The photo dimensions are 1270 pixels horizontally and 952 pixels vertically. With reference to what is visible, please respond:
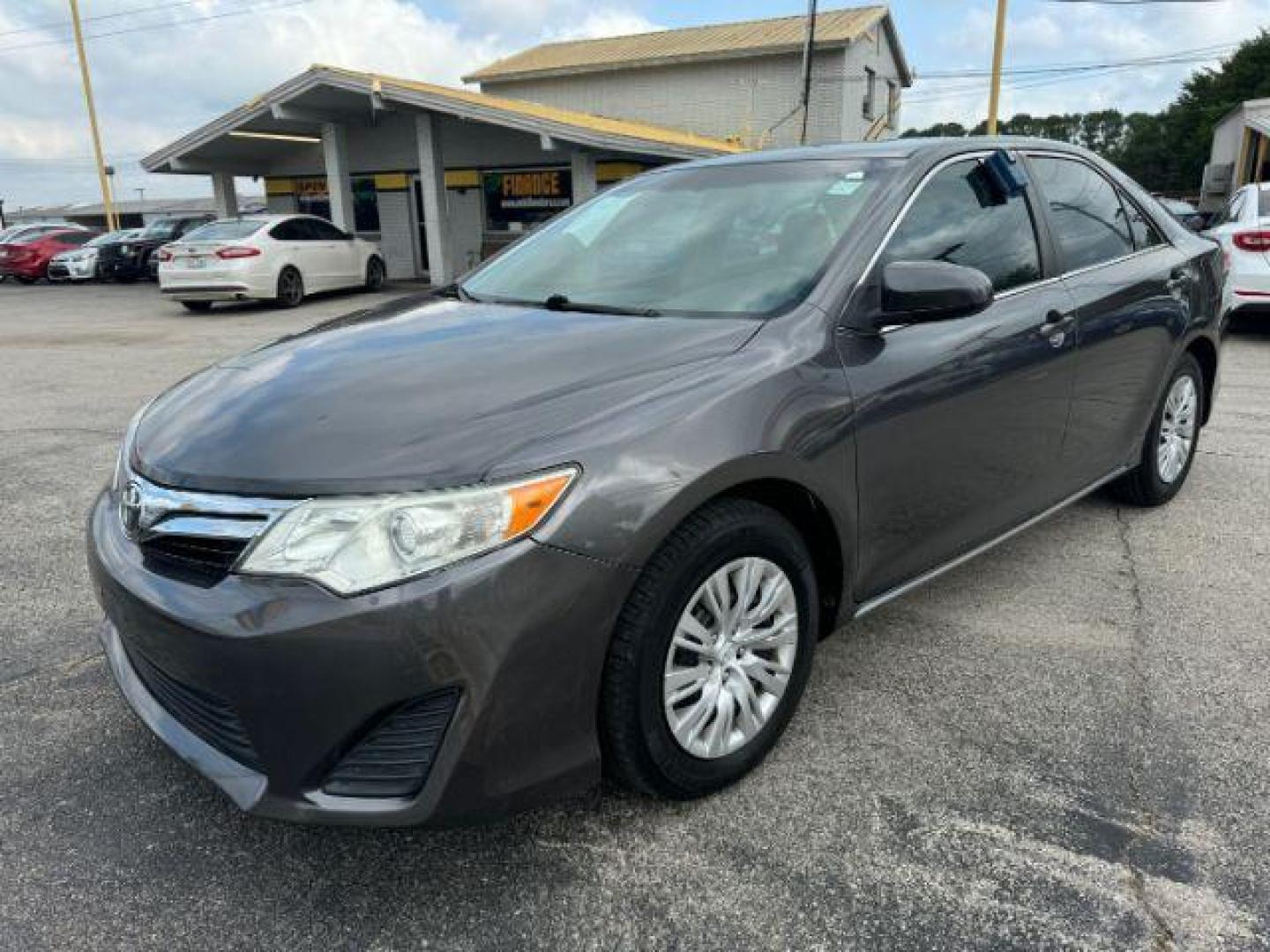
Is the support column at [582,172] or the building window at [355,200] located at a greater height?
the support column at [582,172]

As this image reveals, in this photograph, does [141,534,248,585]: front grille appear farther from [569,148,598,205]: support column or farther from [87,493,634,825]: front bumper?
[569,148,598,205]: support column

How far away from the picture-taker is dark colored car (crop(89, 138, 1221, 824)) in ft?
5.98

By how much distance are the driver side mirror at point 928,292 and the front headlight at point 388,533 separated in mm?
1232

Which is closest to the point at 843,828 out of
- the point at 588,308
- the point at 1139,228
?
the point at 588,308

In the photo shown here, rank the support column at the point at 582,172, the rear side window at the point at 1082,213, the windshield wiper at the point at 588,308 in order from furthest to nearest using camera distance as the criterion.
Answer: the support column at the point at 582,172 < the rear side window at the point at 1082,213 < the windshield wiper at the point at 588,308

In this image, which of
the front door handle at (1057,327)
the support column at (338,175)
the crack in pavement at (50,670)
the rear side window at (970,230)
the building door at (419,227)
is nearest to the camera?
the rear side window at (970,230)

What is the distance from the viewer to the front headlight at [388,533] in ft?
5.90

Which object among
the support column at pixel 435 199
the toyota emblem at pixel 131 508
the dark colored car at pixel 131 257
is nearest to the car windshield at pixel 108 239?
the dark colored car at pixel 131 257

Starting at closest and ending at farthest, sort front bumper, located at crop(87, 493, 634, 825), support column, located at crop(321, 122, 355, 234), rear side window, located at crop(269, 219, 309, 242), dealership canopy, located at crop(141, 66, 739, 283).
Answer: front bumper, located at crop(87, 493, 634, 825) < rear side window, located at crop(269, 219, 309, 242) < dealership canopy, located at crop(141, 66, 739, 283) < support column, located at crop(321, 122, 355, 234)

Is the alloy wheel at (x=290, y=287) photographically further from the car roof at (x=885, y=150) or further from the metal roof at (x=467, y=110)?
the car roof at (x=885, y=150)

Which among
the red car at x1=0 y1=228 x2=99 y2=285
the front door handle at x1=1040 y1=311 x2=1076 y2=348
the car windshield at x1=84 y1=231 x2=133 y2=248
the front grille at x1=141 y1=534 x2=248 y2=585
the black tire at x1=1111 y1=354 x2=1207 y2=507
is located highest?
the front door handle at x1=1040 y1=311 x2=1076 y2=348

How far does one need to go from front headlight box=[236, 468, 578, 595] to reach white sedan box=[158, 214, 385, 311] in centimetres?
1403

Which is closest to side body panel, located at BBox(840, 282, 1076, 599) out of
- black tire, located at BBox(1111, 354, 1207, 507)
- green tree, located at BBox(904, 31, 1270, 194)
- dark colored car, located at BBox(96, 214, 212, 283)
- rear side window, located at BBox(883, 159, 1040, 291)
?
rear side window, located at BBox(883, 159, 1040, 291)

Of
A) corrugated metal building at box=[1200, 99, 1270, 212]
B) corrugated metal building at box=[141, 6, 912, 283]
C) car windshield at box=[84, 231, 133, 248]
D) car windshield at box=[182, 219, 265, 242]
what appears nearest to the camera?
car windshield at box=[182, 219, 265, 242]
